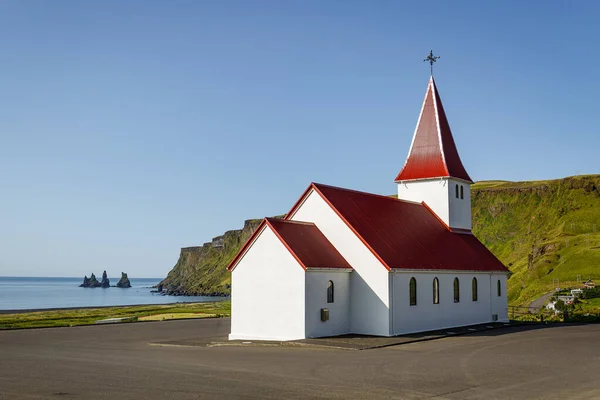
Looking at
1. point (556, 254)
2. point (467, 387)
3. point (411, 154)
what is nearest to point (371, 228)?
point (411, 154)

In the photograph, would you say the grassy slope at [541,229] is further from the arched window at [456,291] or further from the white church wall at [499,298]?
the arched window at [456,291]

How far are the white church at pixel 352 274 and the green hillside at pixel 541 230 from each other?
125 feet

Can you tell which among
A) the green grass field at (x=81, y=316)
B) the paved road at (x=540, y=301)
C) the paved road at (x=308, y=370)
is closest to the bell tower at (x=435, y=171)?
the paved road at (x=308, y=370)

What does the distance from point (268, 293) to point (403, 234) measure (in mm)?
9650

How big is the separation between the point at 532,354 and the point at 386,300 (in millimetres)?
8862

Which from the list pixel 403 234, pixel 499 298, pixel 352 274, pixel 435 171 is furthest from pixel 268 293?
pixel 499 298

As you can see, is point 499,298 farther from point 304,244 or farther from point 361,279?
point 304,244

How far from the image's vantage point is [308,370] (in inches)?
813

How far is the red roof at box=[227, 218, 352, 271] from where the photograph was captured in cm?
3145

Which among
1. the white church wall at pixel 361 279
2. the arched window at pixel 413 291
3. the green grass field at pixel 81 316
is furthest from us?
the green grass field at pixel 81 316

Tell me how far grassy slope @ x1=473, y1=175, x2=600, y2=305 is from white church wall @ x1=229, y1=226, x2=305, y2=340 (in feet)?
166

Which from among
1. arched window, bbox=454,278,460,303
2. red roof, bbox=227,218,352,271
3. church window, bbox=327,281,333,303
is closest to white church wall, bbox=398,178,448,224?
arched window, bbox=454,278,460,303

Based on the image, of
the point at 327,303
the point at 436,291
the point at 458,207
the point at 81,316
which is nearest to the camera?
the point at 327,303

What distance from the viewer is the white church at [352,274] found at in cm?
3152
